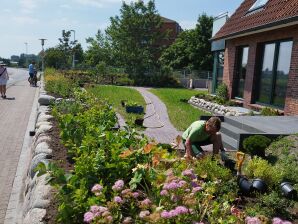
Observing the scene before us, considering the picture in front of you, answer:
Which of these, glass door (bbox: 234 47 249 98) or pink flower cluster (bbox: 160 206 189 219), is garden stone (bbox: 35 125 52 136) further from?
glass door (bbox: 234 47 249 98)

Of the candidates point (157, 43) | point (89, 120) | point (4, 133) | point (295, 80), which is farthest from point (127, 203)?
point (157, 43)

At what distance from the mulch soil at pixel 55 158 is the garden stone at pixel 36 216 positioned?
5 cm

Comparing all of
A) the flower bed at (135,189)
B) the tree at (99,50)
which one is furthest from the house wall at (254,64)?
the tree at (99,50)

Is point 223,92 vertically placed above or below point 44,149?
above

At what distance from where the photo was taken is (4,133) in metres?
9.92

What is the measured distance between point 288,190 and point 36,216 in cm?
331

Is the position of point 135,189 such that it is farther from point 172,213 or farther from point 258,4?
point 258,4

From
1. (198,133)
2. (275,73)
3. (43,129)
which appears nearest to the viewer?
(198,133)

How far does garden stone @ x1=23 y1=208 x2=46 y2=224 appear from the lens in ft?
11.7

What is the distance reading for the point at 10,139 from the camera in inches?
364

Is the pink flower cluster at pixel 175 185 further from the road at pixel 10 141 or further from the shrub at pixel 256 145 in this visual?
the shrub at pixel 256 145

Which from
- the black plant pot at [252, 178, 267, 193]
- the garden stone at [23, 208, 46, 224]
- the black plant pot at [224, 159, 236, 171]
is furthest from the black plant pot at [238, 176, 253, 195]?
the garden stone at [23, 208, 46, 224]

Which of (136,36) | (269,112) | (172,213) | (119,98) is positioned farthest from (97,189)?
(136,36)

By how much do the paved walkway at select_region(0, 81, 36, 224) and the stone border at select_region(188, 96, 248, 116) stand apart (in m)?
7.26
